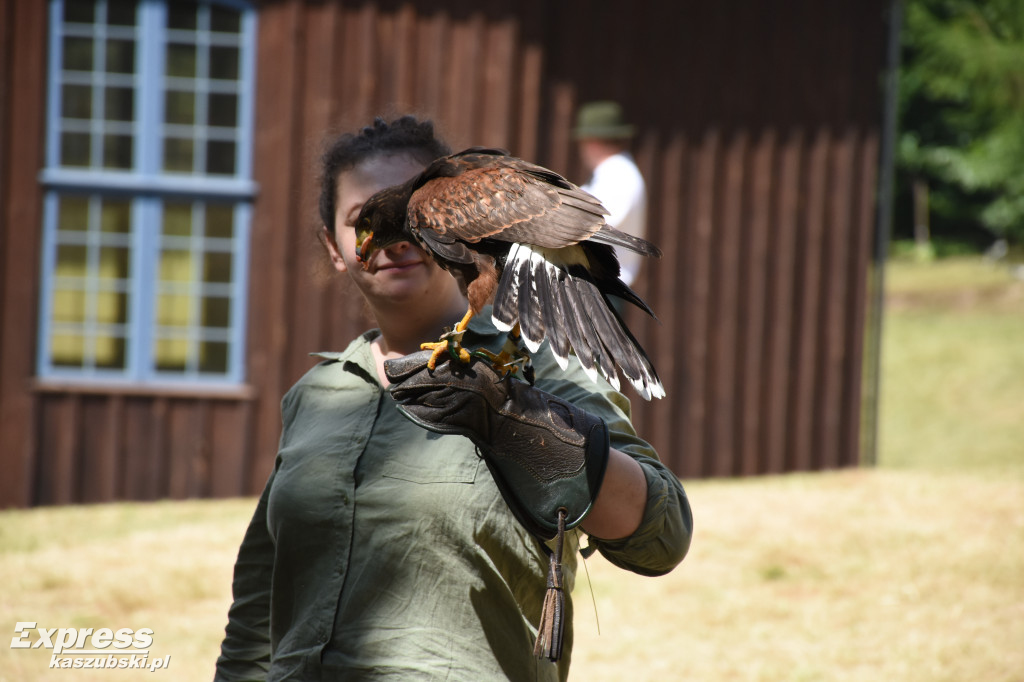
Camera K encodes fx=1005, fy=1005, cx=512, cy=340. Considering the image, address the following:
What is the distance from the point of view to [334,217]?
2.49 m

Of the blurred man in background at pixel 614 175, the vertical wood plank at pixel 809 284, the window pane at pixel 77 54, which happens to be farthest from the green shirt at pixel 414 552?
the vertical wood plank at pixel 809 284

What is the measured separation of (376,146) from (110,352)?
6.04 m

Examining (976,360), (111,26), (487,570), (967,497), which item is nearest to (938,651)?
(967,497)

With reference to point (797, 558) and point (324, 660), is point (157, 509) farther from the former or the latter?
point (324, 660)

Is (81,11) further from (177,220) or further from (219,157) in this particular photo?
(177,220)

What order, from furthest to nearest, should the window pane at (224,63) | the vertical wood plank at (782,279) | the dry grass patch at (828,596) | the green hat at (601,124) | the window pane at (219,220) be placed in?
the vertical wood plank at (782,279) → the window pane at (219,220) → the window pane at (224,63) → the green hat at (601,124) → the dry grass patch at (828,596)

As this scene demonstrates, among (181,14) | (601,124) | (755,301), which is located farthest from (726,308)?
(181,14)

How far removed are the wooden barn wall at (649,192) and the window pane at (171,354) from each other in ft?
0.84

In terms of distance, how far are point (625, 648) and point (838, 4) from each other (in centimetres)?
610

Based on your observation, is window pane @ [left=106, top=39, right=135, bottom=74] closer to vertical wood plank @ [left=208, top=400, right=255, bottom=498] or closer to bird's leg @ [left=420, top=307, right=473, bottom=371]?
vertical wood plank @ [left=208, top=400, right=255, bottom=498]

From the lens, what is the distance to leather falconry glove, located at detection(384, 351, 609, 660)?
185cm

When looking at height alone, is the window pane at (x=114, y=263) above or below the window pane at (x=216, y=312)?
above

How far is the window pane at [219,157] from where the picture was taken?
780 cm

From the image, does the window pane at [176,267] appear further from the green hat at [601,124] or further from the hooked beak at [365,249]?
the hooked beak at [365,249]
